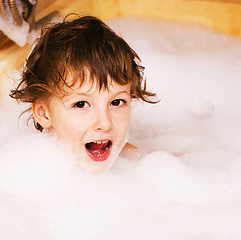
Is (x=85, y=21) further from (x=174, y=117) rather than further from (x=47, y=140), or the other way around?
(x=174, y=117)

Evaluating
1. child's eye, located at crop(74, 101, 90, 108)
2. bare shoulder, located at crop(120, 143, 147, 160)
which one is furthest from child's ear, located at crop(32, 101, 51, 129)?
bare shoulder, located at crop(120, 143, 147, 160)

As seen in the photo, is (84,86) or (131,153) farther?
(131,153)

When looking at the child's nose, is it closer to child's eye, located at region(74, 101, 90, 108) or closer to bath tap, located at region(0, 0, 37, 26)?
child's eye, located at region(74, 101, 90, 108)

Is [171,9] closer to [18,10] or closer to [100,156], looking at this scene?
[18,10]

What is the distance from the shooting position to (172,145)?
4.83ft

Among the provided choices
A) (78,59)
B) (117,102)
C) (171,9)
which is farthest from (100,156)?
(171,9)

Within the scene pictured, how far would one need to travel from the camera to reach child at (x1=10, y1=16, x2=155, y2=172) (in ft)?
3.37

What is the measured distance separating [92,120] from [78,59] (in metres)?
0.15

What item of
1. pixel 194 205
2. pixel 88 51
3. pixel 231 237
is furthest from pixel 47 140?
pixel 231 237

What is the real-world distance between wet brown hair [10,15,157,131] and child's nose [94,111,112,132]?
0.21 feet

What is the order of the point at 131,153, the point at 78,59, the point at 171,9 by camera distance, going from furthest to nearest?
the point at 171,9
the point at 131,153
the point at 78,59

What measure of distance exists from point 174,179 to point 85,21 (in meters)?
0.48

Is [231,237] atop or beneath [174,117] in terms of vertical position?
atop

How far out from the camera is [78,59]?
1.02m
